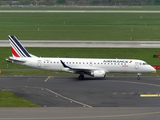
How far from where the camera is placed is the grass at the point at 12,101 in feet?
122

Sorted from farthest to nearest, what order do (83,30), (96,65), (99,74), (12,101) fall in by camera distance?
(83,30) < (96,65) < (99,74) < (12,101)

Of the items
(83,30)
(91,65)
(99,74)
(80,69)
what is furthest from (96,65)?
(83,30)

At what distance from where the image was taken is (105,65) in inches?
2073

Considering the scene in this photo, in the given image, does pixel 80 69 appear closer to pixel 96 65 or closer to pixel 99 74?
pixel 96 65

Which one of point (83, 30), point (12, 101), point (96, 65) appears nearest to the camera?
point (12, 101)

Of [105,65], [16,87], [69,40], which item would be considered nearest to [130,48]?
[69,40]

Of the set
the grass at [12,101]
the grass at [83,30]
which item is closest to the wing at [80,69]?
the grass at [12,101]

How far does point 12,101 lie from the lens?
38.7 metres

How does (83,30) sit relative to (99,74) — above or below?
above

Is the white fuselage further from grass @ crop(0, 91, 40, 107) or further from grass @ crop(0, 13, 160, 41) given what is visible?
grass @ crop(0, 13, 160, 41)

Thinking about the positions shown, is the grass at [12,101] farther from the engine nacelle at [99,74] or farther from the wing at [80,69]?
the engine nacelle at [99,74]

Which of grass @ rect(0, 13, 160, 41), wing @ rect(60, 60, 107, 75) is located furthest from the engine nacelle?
grass @ rect(0, 13, 160, 41)

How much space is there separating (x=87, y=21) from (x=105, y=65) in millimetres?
76456
